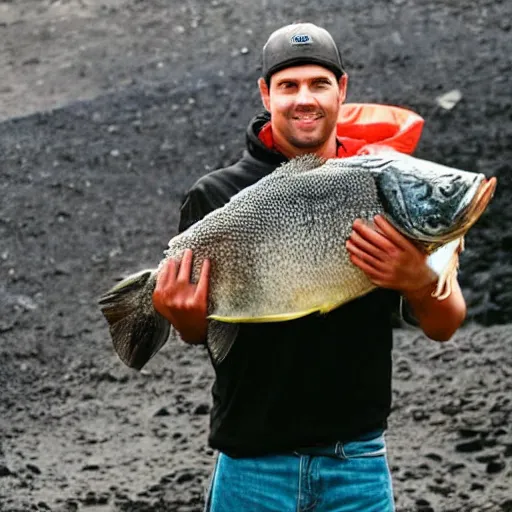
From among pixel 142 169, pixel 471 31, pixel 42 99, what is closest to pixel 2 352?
pixel 142 169

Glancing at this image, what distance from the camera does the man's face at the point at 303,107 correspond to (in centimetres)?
324

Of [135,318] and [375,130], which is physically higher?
[375,130]

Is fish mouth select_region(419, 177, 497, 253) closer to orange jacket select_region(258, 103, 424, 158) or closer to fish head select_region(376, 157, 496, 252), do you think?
fish head select_region(376, 157, 496, 252)

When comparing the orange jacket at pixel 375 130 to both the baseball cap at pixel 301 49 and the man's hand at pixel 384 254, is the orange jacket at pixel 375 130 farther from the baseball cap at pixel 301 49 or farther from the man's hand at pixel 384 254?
the man's hand at pixel 384 254

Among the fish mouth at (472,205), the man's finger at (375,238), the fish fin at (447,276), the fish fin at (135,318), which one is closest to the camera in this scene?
the fish mouth at (472,205)

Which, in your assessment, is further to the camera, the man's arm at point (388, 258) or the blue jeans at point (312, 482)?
the blue jeans at point (312, 482)

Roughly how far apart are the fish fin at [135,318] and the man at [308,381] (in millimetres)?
107

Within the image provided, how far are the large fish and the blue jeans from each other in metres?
0.42

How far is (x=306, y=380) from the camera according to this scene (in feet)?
10.7

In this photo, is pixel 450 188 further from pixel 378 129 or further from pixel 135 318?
pixel 135 318

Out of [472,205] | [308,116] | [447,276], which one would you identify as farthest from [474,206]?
[308,116]

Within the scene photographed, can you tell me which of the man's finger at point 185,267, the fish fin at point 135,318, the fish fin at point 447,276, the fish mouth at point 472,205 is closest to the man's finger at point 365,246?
the fish mouth at point 472,205

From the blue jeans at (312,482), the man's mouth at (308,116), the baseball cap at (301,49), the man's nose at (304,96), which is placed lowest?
the blue jeans at (312,482)

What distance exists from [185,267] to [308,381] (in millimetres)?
556
